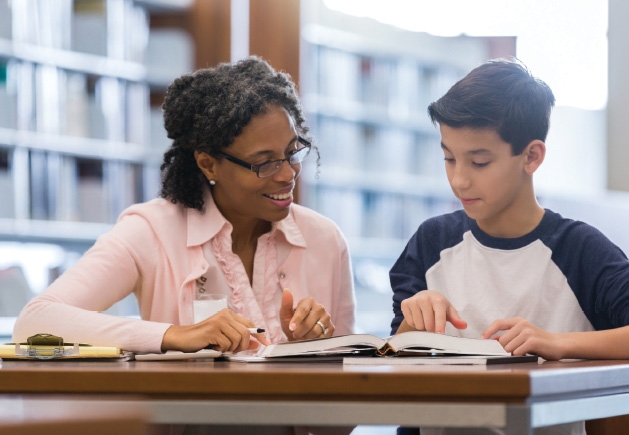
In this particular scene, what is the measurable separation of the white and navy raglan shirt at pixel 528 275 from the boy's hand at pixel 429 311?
27 cm

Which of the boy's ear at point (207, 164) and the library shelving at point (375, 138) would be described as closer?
the boy's ear at point (207, 164)

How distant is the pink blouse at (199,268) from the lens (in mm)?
1823

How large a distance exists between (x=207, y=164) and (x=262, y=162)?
0.18 meters

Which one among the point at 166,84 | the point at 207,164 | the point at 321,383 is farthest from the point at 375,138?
the point at 321,383

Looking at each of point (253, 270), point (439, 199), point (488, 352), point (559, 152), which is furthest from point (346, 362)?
point (439, 199)

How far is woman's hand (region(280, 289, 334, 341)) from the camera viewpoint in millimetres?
1588

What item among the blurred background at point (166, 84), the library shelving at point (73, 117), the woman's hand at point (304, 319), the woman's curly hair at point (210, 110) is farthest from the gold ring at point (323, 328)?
the library shelving at point (73, 117)

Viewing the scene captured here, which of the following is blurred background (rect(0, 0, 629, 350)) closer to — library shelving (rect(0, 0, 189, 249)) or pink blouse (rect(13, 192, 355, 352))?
library shelving (rect(0, 0, 189, 249))

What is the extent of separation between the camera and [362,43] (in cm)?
438

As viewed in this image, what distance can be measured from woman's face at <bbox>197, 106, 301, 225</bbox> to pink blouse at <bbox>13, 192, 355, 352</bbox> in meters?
0.08

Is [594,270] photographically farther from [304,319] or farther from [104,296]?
[104,296]

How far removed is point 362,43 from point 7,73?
1.85m

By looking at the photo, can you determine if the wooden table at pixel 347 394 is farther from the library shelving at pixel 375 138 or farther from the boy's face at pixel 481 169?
the library shelving at pixel 375 138

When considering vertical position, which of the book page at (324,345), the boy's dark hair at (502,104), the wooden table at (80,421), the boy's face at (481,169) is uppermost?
the boy's dark hair at (502,104)
